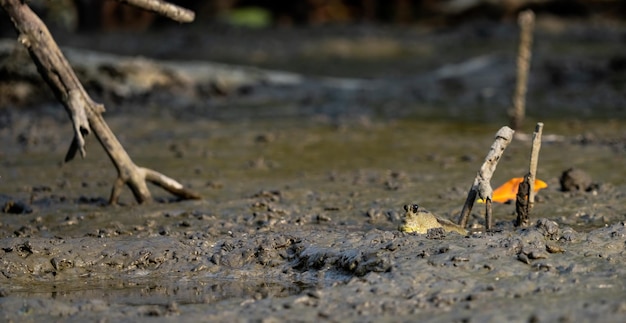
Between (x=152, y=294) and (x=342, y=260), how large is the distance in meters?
0.82

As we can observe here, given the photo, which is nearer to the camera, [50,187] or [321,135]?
[50,187]

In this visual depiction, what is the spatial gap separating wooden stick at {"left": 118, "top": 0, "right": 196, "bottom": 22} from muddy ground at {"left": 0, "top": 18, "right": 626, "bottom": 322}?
3.56 feet

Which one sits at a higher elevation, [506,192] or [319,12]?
[506,192]

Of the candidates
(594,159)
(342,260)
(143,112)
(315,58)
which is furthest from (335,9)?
(342,260)

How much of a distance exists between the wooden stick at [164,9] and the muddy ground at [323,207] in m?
1.08

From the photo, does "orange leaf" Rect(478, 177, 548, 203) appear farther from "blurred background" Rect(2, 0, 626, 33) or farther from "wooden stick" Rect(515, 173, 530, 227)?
"blurred background" Rect(2, 0, 626, 33)

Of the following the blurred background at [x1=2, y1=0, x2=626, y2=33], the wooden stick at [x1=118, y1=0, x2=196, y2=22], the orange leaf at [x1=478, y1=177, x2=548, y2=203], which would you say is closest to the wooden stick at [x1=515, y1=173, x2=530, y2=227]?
the orange leaf at [x1=478, y1=177, x2=548, y2=203]

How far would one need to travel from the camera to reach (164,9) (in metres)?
5.95

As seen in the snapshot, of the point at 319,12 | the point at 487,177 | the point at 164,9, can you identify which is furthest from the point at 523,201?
the point at 319,12

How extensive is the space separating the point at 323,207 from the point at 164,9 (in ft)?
4.61

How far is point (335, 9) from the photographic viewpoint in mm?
20969

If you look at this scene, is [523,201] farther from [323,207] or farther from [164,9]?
[164,9]

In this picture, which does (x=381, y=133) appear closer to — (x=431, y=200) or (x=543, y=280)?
(x=431, y=200)

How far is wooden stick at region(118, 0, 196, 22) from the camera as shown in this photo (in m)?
5.90
